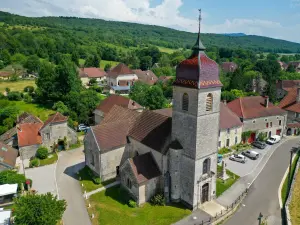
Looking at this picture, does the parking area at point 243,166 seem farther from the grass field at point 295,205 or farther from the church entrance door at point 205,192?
the church entrance door at point 205,192

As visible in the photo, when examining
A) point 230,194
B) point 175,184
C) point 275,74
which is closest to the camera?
point 175,184

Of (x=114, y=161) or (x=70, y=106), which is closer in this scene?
(x=114, y=161)

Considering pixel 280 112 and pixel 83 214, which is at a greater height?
pixel 280 112

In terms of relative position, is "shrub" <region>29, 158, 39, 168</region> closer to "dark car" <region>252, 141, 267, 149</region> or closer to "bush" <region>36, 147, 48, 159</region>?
"bush" <region>36, 147, 48, 159</region>

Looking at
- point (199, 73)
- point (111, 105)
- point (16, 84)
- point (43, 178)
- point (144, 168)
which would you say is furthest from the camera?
point (16, 84)

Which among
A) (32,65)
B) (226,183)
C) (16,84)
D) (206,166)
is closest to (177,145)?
(206,166)

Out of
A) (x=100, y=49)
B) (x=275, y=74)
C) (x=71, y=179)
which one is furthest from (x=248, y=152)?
(x=100, y=49)

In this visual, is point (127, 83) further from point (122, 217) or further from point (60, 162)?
point (122, 217)

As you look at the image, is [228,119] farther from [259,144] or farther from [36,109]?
[36,109]
